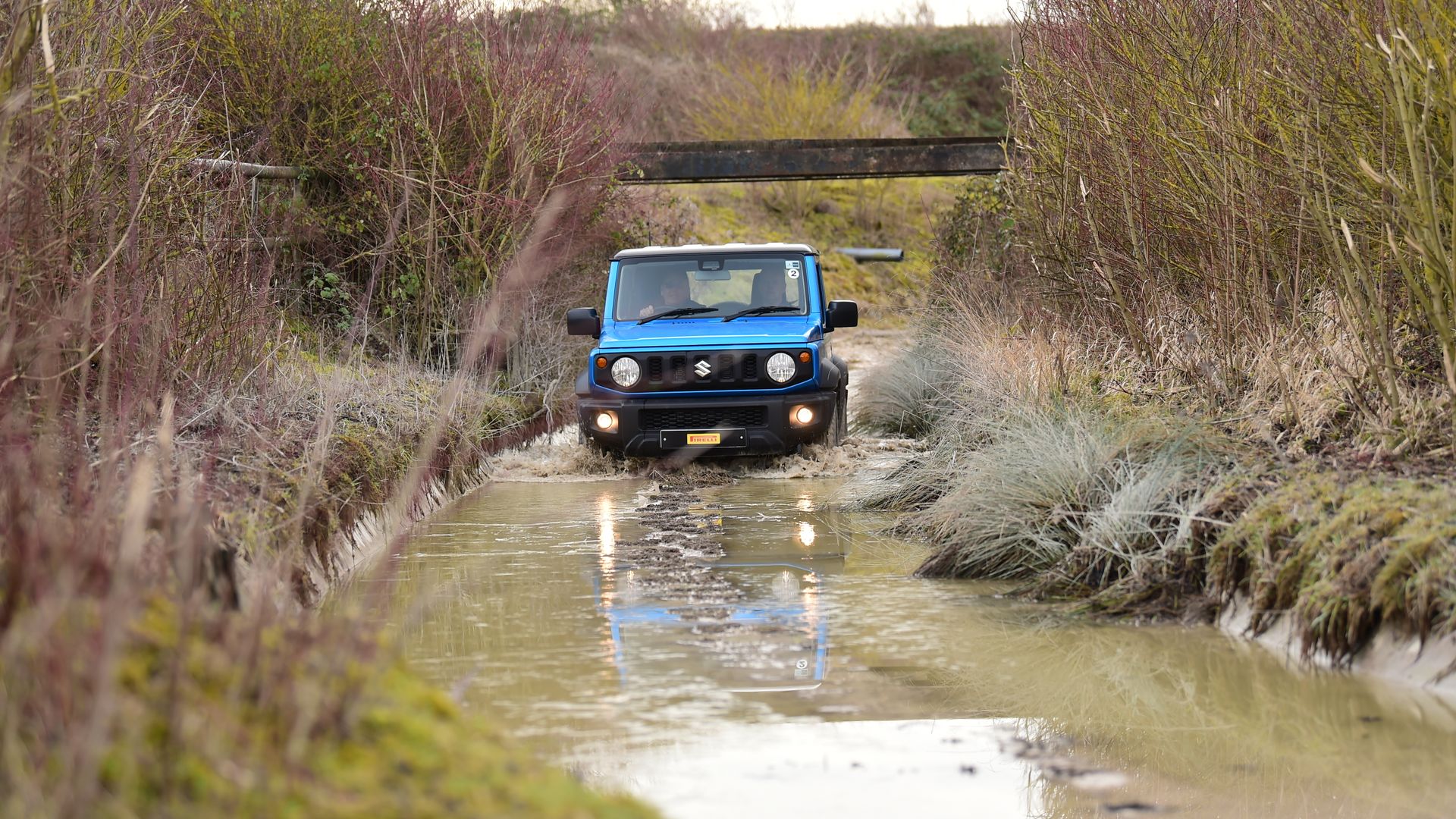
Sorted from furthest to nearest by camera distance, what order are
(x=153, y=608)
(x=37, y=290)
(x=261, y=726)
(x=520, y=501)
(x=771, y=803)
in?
(x=520, y=501), (x=37, y=290), (x=771, y=803), (x=153, y=608), (x=261, y=726)

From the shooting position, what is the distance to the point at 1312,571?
6.51 m

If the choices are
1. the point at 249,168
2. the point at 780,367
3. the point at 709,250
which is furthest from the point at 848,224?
the point at 780,367

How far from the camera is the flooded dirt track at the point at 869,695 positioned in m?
4.91

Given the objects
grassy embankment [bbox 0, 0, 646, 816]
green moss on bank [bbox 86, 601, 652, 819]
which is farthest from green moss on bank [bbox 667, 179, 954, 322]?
green moss on bank [bbox 86, 601, 652, 819]

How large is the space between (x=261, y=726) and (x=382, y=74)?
13.5 m

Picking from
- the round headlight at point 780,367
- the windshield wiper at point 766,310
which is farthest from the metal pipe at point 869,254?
the round headlight at point 780,367

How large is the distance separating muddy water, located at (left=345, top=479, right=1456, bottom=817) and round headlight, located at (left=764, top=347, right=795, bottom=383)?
3.40 m

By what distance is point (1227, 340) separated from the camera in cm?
1010

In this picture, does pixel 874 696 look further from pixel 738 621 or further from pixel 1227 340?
pixel 1227 340

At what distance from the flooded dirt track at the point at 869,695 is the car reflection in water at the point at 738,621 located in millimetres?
19

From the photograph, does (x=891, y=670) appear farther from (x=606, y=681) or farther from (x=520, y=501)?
(x=520, y=501)

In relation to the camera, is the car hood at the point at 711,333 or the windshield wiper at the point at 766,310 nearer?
the car hood at the point at 711,333

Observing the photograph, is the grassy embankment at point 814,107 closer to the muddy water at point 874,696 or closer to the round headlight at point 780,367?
the round headlight at point 780,367

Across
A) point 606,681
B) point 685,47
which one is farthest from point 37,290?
point 685,47
